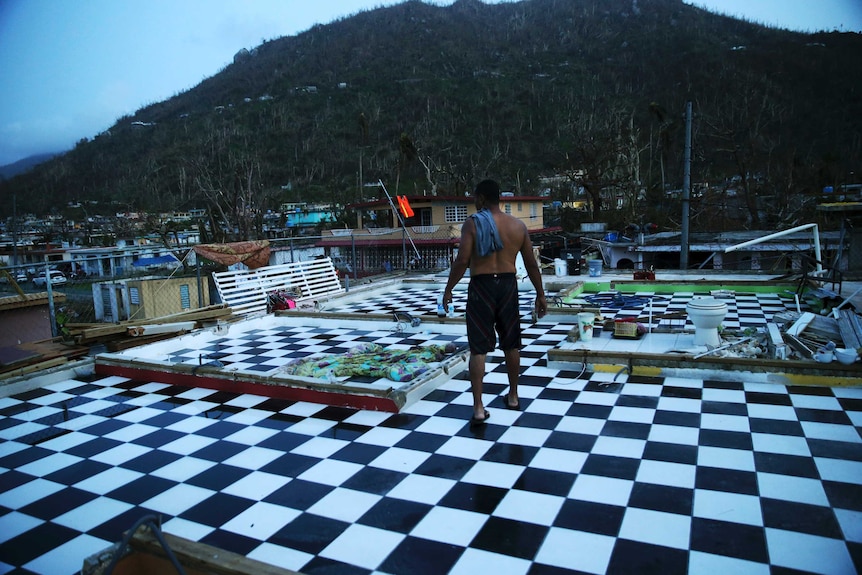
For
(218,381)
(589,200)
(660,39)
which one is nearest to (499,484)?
(218,381)

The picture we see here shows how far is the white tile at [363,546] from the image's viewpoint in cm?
234

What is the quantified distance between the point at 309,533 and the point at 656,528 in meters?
1.66

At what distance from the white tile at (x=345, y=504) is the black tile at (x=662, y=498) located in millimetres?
1386

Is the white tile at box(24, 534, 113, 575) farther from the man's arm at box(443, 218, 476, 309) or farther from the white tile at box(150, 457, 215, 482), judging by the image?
the man's arm at box(443, 218, 476, 309)

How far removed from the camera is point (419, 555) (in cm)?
235

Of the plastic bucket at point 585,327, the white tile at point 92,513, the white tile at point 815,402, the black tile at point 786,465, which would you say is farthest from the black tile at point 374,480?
the plastic bucket at point 585,327

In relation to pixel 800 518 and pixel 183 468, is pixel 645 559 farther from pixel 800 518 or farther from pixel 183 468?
pixel 183 468

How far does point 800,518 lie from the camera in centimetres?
249

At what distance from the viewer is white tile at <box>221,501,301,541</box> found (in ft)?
8.52

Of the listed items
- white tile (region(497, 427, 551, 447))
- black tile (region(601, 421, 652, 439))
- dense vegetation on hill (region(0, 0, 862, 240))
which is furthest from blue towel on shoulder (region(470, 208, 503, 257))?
dense vegetation on hill (region(0, 0, 862, 240))

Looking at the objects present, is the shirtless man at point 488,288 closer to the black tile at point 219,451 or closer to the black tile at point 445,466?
the black tile at point 445,466

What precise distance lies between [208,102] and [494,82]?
2120 inches

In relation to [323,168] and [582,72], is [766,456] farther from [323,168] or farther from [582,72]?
[582,72]

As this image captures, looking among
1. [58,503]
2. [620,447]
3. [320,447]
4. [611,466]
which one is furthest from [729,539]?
[58,503]
